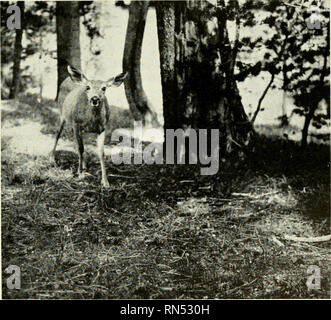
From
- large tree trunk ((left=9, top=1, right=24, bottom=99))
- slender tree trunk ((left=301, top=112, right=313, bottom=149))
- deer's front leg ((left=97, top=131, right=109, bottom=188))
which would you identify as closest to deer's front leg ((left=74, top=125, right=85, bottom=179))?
deer's front leg ((left=97, top=131, right=109, bottom=188))

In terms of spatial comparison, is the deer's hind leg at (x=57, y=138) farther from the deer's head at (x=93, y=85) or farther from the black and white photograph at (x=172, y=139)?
the deer's head at (x=93, y=85)

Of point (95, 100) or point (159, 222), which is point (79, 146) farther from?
point (159, 222)

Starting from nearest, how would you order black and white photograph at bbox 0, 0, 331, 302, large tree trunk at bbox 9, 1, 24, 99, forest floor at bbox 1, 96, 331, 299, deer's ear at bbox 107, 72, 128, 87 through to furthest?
1. forest floor at bbox 1, 96, 331, 299
2. black and white photograph at bbox 0, 0, 331, 302
3. deer's ear at bbox 107, 72, 128, 87
4. large tree trunk at bbox 9, 1, 24, 99

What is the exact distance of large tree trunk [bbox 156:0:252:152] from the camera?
13.2 ft

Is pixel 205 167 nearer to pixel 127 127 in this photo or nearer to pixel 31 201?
pixel 127 127

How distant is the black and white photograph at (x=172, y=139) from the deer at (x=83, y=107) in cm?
1

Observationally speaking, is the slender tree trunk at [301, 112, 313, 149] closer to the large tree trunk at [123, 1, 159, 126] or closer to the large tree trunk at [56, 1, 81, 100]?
the large tree trunk at [123, 1, 159, 126]

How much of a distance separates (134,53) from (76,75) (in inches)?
19.8

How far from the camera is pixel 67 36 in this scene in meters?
4.20

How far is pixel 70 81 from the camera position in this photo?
13.3ft

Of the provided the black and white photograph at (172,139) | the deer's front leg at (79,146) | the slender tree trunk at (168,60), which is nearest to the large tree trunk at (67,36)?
the black and white photograph at (172,139)

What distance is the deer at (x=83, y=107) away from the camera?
12.8 ft

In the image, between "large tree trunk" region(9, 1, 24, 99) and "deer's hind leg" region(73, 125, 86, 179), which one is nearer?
"deer's hind leg" region(73, 125, 86, 179)
